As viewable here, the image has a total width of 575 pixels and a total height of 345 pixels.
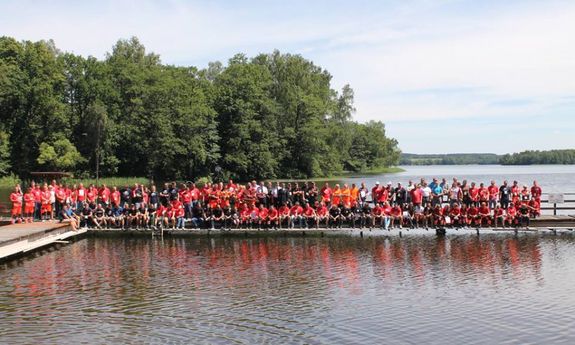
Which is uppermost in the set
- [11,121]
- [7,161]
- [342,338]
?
[11,121]

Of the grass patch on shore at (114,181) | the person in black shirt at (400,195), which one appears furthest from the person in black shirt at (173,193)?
the grass patch on shore at (114,181)

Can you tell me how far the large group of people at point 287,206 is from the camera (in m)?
26.5

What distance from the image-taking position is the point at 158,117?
74625 millimetres

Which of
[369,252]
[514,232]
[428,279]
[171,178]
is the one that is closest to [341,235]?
[369,252]

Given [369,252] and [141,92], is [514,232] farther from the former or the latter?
[141,92]

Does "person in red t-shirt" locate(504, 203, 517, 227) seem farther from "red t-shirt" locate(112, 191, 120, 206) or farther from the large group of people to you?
"red t-shirt" locate(112, 191, 120, 206)

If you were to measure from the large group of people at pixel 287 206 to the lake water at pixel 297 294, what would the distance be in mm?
3002

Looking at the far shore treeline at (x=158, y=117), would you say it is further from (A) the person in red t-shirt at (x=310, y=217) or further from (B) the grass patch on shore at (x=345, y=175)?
(A) the person in red t-shirt at (x=310, y=217)

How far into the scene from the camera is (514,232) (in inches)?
1030

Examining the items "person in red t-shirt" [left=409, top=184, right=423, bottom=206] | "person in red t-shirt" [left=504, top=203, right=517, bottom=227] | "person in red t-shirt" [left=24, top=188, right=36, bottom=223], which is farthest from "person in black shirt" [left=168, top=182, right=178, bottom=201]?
"person in red t-shirt" [left=504, top=203, right=517, bottom=227]

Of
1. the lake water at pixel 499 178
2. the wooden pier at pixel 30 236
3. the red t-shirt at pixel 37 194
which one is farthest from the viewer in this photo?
the lake water at pixel 499 178

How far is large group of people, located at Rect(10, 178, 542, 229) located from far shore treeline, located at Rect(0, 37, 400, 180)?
42.9 metres

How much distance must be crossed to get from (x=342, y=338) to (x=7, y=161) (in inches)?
2603

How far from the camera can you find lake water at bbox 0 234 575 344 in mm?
11875
